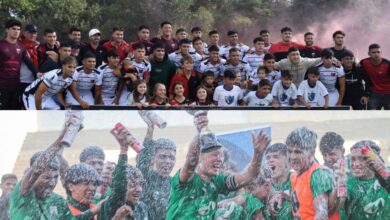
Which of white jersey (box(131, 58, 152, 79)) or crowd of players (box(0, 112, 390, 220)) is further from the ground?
white jersey (box(131, 58, 152, 79))

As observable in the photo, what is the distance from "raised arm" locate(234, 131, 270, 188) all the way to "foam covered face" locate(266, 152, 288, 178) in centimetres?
10

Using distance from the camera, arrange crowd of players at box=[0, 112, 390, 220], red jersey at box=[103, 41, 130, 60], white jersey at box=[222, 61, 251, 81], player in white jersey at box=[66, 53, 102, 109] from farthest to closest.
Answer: red jersey at box=[103, 41, 130, 60] → white jersey at box=[222, 61, 251, 81] → player in white jersey at box=[66, 53, 102, 109] → crowd of players at box=[0, 112, 390, 220]

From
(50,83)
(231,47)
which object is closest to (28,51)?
(50,83)

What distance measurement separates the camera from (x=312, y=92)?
7.41 meters

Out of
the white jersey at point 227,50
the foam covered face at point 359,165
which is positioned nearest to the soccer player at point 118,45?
the white jersey at point 227,50

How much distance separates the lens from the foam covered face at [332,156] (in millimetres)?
6461

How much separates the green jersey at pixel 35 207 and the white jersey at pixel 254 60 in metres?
3.33

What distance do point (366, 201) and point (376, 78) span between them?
189cm

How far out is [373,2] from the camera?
22.4 meters

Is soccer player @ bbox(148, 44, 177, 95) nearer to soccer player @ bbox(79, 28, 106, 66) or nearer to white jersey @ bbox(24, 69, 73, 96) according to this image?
soccer player @ bbox(79, 28, 106, 66)

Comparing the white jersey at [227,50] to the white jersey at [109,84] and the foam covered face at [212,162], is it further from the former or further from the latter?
the foam covered face at [212,162]

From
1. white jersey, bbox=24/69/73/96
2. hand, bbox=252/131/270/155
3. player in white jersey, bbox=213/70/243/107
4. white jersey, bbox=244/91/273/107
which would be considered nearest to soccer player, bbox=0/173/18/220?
white jersey, bbox=24/69/73/96

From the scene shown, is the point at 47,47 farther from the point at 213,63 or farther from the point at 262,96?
the point at 262,96

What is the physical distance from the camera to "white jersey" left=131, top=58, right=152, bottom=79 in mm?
7441
